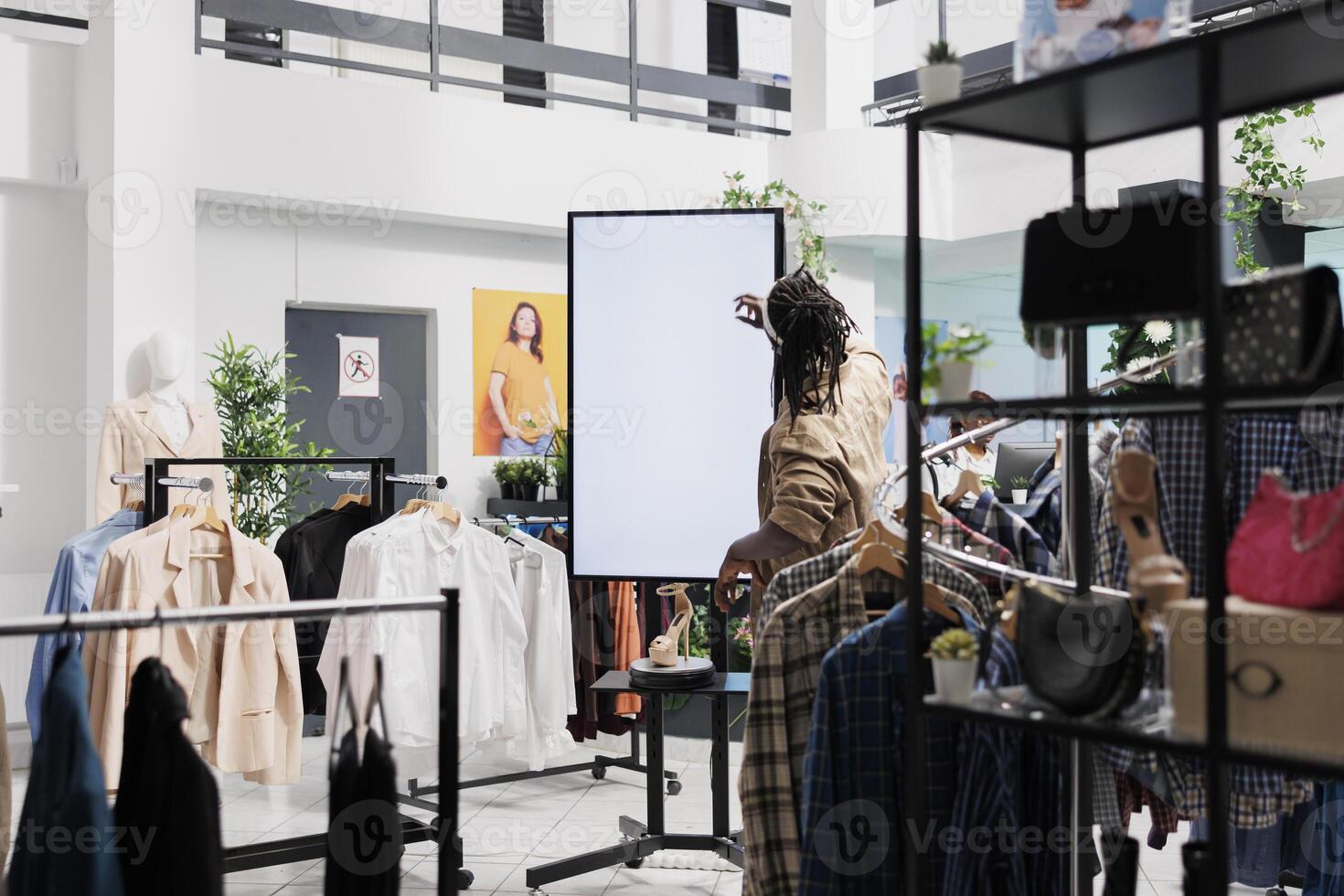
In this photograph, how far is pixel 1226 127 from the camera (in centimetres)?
551

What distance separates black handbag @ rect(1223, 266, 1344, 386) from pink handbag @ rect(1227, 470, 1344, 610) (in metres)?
0.14

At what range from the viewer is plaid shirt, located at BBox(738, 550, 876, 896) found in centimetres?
196

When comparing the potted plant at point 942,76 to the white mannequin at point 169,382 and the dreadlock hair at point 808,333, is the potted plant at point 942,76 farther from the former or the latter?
the white mannequin at point 169,382

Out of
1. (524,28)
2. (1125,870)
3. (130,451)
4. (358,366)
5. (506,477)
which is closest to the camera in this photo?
(1125,870)

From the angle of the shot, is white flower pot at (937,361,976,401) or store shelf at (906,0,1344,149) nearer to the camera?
store shelf at (906,0,1344,149)

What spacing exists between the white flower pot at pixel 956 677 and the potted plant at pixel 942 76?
2.66 ft

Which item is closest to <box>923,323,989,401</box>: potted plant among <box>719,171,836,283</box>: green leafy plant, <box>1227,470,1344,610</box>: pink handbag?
<box>1227,470,1344,610</box>: pink handbag

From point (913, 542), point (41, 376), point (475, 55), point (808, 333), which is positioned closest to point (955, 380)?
point (913, 542)

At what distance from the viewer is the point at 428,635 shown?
370 cm

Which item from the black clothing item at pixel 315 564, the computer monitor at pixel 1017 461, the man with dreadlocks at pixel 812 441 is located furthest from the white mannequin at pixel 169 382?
the computer monitor at pixel 1017 461

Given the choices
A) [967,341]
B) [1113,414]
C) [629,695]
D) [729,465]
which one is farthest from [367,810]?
[629,695]

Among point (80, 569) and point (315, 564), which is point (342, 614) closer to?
point (80, 569)

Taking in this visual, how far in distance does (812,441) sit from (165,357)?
408 centimetres

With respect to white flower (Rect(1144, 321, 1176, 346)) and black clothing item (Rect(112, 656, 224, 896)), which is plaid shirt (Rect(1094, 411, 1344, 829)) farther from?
white flower (Rect(1144, 321, 1176, 346))
